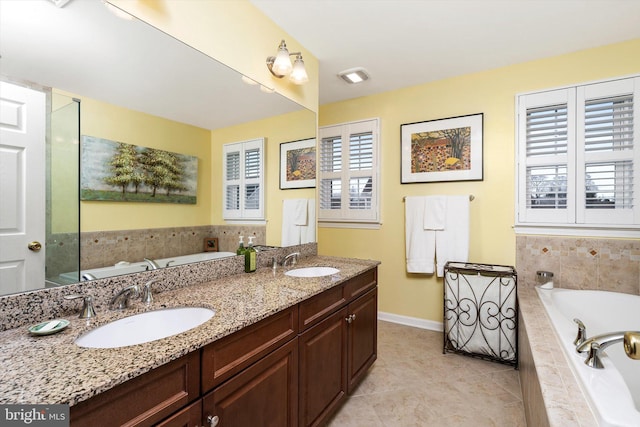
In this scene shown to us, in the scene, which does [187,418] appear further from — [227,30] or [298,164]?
[227,30]

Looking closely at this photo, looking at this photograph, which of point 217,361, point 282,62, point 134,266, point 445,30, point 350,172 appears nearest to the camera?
point 217,361

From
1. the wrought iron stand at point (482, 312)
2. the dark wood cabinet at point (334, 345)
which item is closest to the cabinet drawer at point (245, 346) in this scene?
the dark wood cabinet at point (334, 345)

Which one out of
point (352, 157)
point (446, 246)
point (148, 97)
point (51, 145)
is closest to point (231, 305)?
point (51, 145)

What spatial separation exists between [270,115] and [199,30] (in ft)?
2.10

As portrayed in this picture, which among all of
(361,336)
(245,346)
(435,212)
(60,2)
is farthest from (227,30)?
(435,212)

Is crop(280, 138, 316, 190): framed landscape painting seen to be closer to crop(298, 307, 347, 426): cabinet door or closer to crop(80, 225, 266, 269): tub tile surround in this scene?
crop(80, 225, 266, 269): tub tile surround

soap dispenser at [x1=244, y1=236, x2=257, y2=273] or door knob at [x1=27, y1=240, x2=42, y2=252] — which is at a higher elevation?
door knob at [x1=27, y1=240, x2=42, y2=252]

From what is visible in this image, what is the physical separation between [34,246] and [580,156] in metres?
3.40

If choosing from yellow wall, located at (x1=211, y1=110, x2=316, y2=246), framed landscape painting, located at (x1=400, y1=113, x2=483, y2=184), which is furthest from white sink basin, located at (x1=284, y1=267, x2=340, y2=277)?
framed landscape painting, located at (x1=400, y1=113, x2=483, y2=184)

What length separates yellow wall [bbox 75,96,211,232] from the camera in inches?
45.0

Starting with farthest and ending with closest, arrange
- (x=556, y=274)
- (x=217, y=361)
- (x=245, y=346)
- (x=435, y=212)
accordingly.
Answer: (x=435, y=212)
(x=556, y=274)
(x=245, y=346)
(x=217, y=361)

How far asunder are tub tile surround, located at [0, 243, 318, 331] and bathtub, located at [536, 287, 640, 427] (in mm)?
1675

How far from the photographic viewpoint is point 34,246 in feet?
3.23

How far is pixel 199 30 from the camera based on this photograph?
5.04ft
